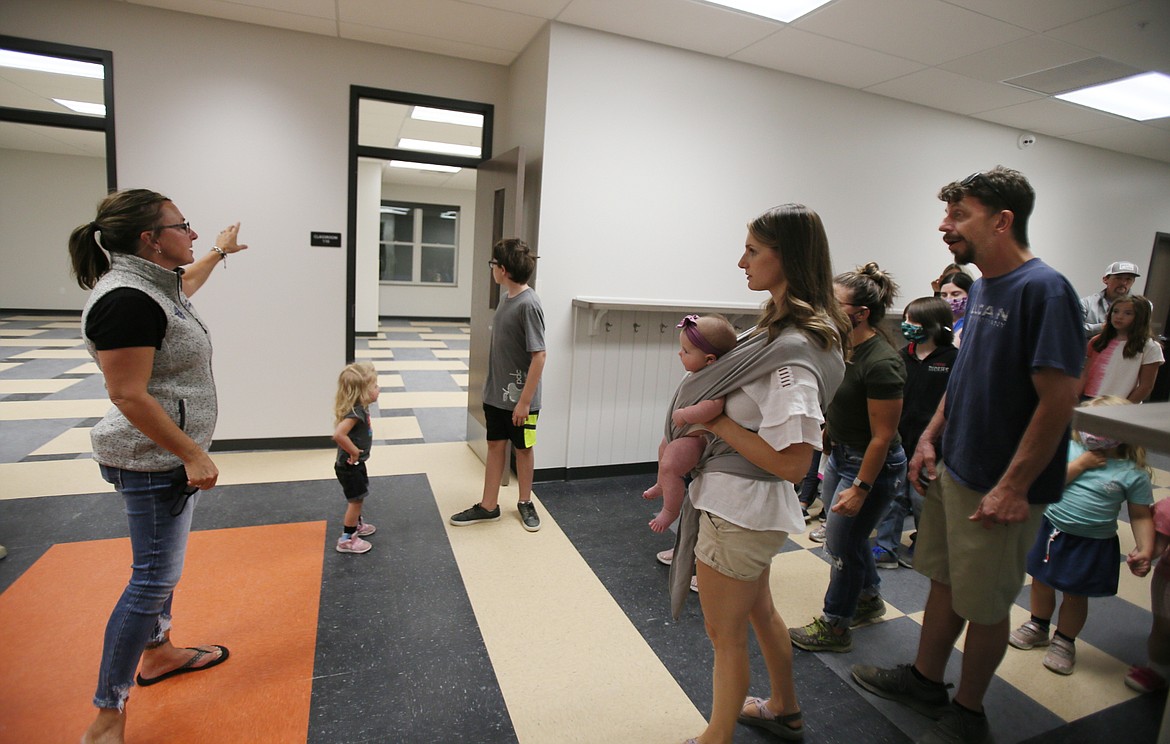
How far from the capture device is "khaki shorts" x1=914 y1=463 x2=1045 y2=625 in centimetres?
174

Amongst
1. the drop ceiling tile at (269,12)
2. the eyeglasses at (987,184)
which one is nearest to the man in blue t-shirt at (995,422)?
the eyeglasses at (987,184)

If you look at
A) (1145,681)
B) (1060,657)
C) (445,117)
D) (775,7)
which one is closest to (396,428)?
(445,117)

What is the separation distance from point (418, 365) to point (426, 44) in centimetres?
450

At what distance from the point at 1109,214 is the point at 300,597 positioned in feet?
24.4

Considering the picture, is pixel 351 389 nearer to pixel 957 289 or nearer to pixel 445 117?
pixel 957 289

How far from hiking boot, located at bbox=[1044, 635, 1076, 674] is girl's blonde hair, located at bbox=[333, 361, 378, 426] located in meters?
3.03

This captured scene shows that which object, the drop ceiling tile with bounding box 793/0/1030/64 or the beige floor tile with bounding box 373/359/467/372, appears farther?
the beige floor tile with bounding box 373/359/467/372

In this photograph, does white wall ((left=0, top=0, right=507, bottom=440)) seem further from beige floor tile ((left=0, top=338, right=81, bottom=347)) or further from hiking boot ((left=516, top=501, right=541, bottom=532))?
beige floor tile ((left=0, top=338, right=81, bottom=347))

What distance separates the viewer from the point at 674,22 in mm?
3557

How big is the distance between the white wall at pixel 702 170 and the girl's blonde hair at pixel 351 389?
1.39 m

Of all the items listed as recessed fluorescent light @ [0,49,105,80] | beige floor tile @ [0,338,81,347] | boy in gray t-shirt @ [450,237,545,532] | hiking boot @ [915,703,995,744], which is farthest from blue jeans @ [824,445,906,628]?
beige floor tile @ [0,338,81,347]

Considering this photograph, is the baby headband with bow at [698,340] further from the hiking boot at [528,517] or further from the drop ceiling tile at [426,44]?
the drop ceiling tile at [426,44]

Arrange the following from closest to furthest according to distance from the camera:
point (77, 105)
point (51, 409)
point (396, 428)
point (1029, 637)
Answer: point (1029, 637) < point (51, 409) < point (396, 428) < point (77, 105)

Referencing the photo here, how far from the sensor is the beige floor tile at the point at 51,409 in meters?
4.82
